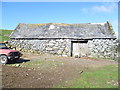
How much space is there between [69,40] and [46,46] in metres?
3.85

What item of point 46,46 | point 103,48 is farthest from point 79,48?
point 46,46

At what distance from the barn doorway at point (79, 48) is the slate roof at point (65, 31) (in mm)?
967

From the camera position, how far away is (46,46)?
76.9 ft

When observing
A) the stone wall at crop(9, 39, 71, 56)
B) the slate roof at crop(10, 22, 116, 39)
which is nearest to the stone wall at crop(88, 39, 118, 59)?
the slate roof at crop(10, 22, 116, 39)

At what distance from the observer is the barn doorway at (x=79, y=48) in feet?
73.3

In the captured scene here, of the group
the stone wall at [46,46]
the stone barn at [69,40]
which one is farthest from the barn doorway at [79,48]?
the stone wall at [46,46]

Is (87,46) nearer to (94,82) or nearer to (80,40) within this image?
(80,40)

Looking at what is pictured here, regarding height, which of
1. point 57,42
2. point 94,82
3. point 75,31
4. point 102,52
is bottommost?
point 94,82

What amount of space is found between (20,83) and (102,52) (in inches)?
626

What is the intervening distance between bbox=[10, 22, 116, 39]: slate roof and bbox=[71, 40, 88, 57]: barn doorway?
3.17 ft

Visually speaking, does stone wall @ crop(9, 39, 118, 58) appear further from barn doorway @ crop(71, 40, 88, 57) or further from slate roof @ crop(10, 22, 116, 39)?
slate roof @ crop(10, 22, 116, 39)

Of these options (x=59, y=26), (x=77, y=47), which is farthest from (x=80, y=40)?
(x=59, y=26)

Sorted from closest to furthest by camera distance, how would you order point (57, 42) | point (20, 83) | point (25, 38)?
point (20, 83) < point (57, 42) < point (25, 38)

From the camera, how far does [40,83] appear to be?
8.25m
